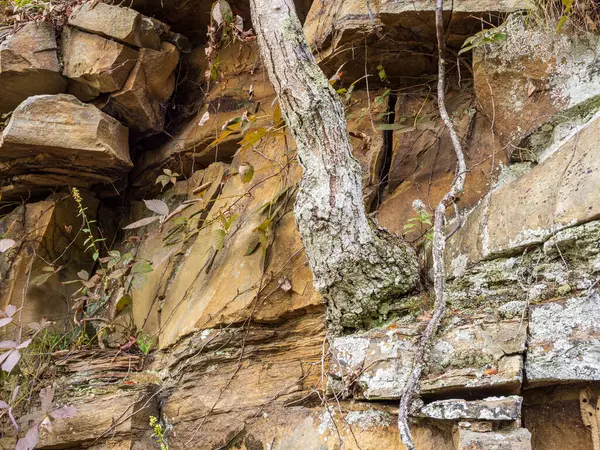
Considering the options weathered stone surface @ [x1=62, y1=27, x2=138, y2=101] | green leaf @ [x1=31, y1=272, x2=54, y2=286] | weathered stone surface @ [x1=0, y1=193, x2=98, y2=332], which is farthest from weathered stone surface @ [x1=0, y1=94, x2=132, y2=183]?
green leaf @ [x1=31, y1=272, x2=54, y2=286]

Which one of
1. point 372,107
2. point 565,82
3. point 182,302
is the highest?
point 565,82

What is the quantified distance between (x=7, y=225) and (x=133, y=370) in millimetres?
1326

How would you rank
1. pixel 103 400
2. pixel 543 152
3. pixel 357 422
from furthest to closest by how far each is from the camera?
pixel 103 400, pixel 543 152, pixel 357 422

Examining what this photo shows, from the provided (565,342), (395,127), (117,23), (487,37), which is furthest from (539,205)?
(117,23)

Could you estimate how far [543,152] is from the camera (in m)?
2.31

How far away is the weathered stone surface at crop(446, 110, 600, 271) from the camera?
1852 millimetres

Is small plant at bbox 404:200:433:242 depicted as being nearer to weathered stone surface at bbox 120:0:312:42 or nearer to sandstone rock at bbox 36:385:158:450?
sandstone rock at bbox 36:385:158:450

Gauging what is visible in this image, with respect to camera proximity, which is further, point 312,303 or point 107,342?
point 107,342

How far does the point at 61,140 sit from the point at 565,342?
2.61 m

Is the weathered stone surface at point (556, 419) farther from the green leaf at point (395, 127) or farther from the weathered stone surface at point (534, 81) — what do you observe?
the green leaf at point (395, 127)

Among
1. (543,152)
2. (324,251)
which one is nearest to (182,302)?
(324,251)

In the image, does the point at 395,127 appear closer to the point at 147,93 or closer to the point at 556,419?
the point at 556,419

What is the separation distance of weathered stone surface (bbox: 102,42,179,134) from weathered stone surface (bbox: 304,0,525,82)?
3.09 ft

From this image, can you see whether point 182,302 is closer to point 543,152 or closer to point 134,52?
point 134,52
